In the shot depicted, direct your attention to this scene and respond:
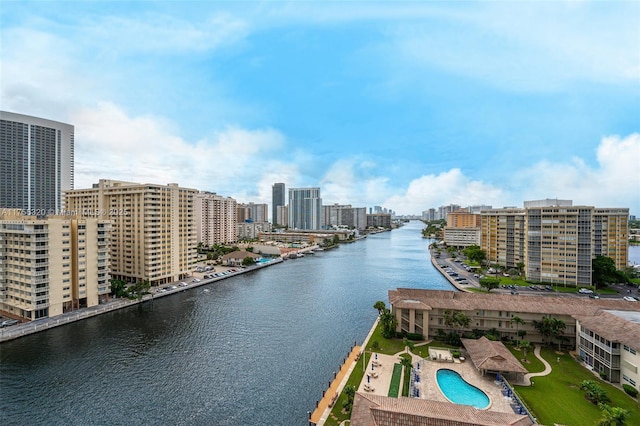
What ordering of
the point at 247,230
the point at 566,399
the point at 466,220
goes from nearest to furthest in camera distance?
1. the point at 566,399
2. the point at 466,220
3. the point at 247,230

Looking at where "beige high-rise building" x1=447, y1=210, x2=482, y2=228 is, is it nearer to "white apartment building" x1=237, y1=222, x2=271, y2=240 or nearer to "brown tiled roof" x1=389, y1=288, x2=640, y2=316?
"white apartment building" x1=237, y1=222, x2=271, y2=240

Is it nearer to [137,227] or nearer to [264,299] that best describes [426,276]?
[264,299]

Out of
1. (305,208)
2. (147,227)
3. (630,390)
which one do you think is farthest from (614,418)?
(305,208)

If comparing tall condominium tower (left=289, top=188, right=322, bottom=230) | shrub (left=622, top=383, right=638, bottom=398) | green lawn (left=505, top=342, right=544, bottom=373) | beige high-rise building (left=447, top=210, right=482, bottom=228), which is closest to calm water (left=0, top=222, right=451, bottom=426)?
green lawn (left=505, top=342, right=544, bottom=373)

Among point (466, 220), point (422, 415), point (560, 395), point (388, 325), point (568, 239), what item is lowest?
point (560, 395)

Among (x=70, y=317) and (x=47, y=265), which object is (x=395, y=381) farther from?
(x=47, y=265)
